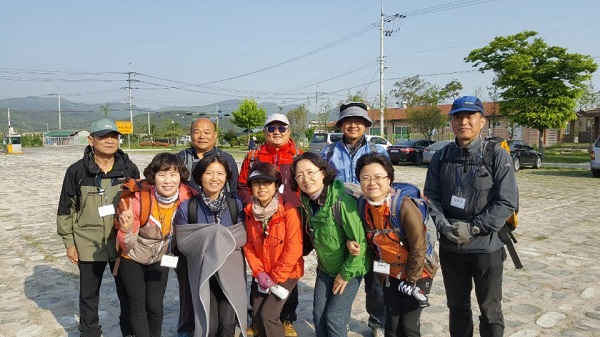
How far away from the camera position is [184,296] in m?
3.56

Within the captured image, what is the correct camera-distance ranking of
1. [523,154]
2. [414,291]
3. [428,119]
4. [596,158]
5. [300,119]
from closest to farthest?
[414,291] < [596,158] < [523,154] < [428,119] < [300,119]

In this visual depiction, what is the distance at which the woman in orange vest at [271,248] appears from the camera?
3152 millimetres

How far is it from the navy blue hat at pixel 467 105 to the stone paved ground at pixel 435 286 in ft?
6.56

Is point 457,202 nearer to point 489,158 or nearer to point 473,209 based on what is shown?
point 473,209

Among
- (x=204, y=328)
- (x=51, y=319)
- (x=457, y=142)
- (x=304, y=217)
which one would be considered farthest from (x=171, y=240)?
(x=457, y=142)

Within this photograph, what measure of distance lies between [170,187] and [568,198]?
11.4 m

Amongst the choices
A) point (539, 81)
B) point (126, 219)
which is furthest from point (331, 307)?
point (539, 81)

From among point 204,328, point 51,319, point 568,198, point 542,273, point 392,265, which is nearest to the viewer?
point 392,265

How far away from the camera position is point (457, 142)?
10.1 ft

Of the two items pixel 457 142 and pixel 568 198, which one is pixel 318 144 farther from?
pixel 457 142

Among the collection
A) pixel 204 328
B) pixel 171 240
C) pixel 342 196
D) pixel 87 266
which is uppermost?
pixel 342 196

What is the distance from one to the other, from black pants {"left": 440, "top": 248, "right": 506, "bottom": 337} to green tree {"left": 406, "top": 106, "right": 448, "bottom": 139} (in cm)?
3666

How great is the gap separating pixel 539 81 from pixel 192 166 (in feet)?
80.9

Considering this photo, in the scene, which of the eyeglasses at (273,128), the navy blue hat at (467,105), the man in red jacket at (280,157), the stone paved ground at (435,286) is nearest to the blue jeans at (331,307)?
the man in red jacket at (280,157)
